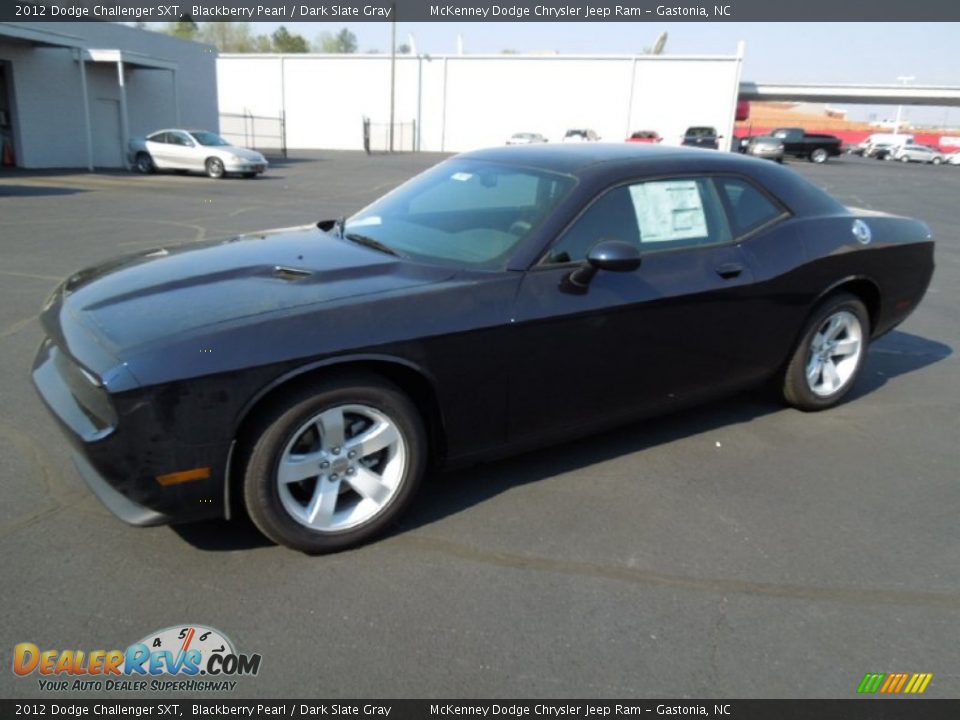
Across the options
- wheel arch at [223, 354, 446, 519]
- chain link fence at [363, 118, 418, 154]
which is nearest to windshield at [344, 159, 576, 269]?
wheel arch at [223, 354, 446, 519]

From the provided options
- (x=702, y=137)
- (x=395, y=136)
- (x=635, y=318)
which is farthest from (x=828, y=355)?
(x=395, y=136)

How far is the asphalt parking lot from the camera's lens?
2.33m

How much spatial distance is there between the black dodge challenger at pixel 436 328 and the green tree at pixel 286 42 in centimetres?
8533

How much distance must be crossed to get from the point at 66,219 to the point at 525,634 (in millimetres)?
11861

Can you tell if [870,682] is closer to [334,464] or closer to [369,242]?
[334,464]

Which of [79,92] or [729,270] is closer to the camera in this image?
Result: [729,270]

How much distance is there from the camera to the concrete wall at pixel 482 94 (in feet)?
148

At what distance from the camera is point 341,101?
1917 inches

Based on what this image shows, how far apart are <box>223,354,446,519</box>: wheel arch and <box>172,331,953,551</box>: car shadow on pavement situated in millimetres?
276

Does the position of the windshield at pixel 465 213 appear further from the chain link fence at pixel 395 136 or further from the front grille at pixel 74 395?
the chain link fence at pixel 395 136

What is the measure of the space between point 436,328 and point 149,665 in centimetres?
154

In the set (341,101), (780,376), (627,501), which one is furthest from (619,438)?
(341,101)

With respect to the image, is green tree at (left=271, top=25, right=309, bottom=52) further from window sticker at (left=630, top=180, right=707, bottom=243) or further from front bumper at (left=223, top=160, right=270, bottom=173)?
window sticker at (left=630, top=180, right=707, bottom=243)
